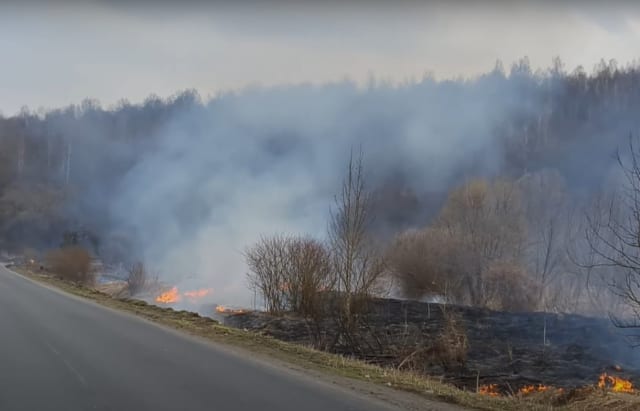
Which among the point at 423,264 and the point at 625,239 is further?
the point at 423,264

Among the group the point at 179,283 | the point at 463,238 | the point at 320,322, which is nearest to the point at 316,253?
the point at 320,322

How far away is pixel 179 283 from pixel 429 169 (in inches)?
1026

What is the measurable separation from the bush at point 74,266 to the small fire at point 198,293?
8.76m

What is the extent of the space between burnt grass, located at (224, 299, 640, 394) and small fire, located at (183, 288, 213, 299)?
9508mm

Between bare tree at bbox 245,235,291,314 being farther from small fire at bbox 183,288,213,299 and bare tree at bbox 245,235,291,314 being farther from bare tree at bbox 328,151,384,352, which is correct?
small fire at bbox 183,288,213,299

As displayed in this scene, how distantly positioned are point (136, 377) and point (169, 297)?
74.8ft

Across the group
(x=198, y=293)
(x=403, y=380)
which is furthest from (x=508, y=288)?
(x=403, y=380)

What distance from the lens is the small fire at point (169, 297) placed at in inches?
1115

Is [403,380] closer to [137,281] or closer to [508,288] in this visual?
[508,288]

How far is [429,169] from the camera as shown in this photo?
2045 inches

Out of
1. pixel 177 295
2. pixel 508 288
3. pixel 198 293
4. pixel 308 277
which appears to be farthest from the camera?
pixel 198 293

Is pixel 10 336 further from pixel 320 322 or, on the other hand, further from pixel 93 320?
pixel 320 322

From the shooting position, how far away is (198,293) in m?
32.2

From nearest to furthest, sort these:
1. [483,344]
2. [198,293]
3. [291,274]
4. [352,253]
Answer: [352,253] → [483,344] → [291,274] → [198,293]
